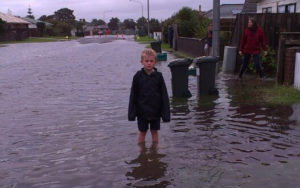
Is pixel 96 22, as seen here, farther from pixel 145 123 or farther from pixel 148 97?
pixel 148 97

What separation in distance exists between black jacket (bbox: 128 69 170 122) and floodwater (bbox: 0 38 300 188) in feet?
1.70

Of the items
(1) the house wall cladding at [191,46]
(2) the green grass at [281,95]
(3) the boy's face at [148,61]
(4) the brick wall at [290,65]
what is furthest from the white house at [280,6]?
(3) the boy's face at [148,61]

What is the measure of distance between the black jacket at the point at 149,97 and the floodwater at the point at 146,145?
52 cm

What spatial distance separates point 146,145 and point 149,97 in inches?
31.9

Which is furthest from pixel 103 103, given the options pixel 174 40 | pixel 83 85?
pixel 174 40

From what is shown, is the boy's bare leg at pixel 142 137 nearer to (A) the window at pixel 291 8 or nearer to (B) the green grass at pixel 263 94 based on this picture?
(B) the green grass at pixel 263 94

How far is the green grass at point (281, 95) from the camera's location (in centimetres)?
914

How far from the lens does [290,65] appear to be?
34.0ft

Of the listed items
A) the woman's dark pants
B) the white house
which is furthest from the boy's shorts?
the white house

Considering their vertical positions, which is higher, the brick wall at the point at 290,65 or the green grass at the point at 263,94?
the brick wall at the point at 290,65

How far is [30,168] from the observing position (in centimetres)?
557

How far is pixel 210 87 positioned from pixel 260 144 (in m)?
4.11

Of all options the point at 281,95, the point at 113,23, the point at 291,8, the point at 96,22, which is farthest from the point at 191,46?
the point at 96,22

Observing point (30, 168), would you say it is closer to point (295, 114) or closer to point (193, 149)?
point (193, 149)
